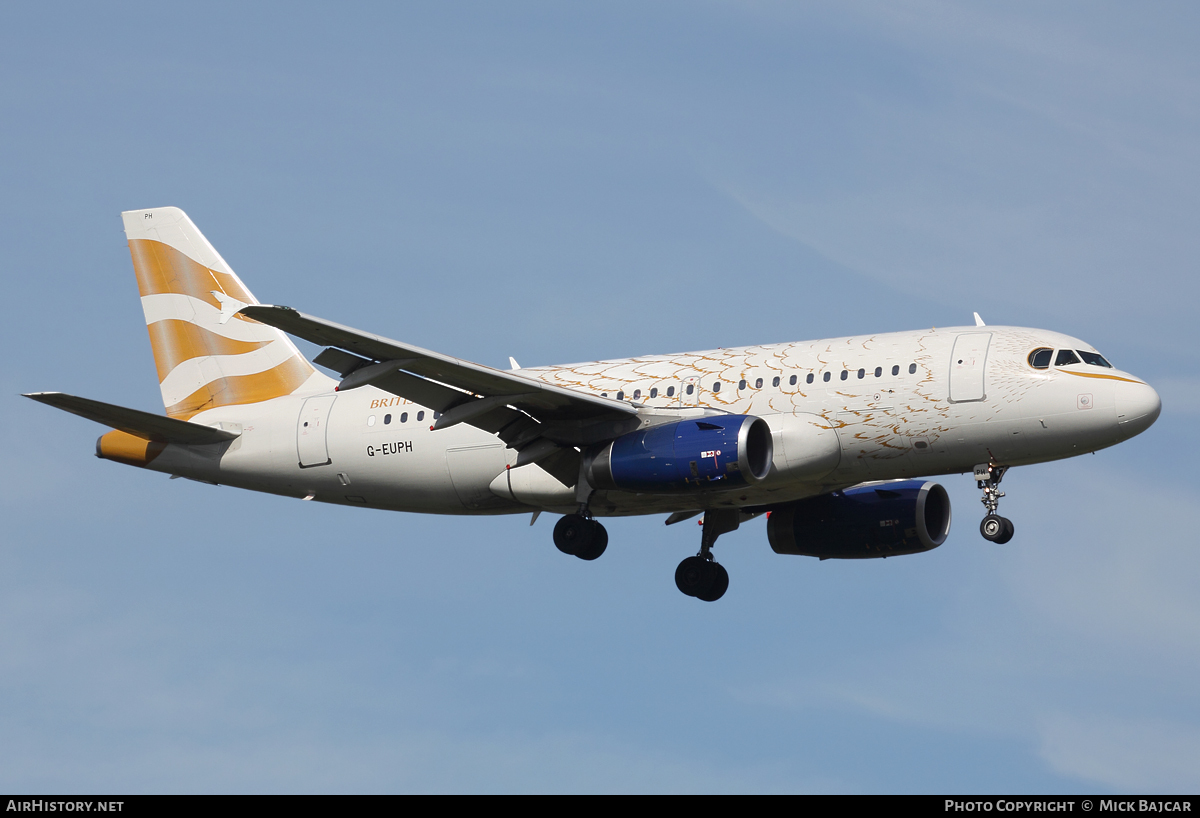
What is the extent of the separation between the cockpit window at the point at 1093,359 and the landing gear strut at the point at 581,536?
11.3 meters

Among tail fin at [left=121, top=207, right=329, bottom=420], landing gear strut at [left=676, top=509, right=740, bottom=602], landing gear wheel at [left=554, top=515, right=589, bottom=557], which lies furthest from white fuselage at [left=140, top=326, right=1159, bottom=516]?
landing gear strut at [left=676, top=509, right=740, bottom=602]

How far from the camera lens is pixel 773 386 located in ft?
115

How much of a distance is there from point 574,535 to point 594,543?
50 cm

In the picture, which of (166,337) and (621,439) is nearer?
(621,439)

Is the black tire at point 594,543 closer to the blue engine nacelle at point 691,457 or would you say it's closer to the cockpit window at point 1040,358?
the blue engine nacelle at point 691,457

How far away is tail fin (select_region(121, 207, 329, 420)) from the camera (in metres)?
41.2

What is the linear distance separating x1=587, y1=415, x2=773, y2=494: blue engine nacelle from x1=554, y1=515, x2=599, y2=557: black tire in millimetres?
1918

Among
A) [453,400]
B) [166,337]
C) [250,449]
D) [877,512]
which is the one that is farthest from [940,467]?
[166,337]

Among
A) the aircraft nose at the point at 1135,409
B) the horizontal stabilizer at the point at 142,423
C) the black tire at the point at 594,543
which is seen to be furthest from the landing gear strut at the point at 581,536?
the aircraft nose at the point at 1135,409

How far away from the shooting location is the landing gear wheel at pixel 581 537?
3622 cm

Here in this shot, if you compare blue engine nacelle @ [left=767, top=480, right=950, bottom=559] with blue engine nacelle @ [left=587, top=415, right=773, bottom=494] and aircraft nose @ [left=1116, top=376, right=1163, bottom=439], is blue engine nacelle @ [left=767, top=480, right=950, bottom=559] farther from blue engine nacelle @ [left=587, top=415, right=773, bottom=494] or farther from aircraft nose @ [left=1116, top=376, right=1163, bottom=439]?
aircraft nose @ [left=1116, top=376, right=1163, bottom=439]

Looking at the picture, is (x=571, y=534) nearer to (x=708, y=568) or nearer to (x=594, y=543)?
(x=594, y=543)

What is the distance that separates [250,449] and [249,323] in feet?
13.7
